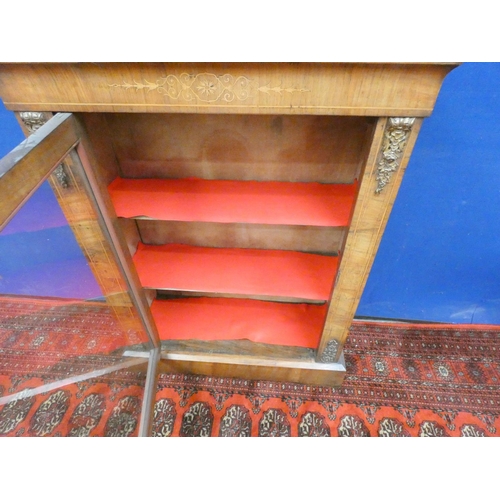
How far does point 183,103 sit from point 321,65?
306 millimetres

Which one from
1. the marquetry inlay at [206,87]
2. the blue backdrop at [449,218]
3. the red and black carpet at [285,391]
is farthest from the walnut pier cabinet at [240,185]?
the blue backdrop at [449,218]

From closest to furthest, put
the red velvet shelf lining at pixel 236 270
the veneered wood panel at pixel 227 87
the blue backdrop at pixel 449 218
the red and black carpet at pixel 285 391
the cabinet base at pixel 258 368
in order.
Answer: the veneered wood panel at pixel 227 87
the red and black carpet at pixel 285 391
the blue backdrop at pixel 449 218
the red velvet shelf lining at pixel 236 270
the cabinet base at pixel 258 368

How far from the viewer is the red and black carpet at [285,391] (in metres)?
0.87

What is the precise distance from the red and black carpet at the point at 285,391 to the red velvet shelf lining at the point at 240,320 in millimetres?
245

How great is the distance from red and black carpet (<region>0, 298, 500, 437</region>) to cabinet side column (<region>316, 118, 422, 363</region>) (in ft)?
1.40

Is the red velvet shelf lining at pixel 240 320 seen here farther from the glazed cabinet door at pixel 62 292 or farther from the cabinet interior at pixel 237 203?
the glazed cabinet door at pixel 62 292

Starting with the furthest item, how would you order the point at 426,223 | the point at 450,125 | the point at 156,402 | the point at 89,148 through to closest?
the point at 156,402 < the point at 426,223 < the point at 450,125 < the point at 89,148

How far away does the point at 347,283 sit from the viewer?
104 centimetres

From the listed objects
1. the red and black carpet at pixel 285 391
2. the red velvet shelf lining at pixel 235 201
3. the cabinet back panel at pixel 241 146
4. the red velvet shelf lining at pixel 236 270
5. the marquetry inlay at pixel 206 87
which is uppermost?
the marquetry inlay at pixel 206 87

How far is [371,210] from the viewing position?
0.86m

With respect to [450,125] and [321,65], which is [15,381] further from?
[450,125]

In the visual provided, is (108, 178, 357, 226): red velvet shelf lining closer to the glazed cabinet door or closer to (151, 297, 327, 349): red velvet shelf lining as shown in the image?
the glazed cabinet door

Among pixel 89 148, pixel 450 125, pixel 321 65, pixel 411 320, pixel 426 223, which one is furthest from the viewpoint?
pixel 411 320

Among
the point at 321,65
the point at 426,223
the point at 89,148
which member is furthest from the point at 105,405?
the point at 426,223
